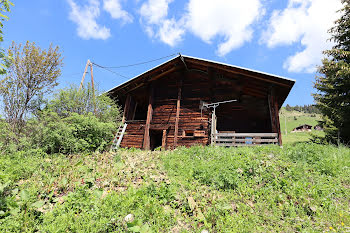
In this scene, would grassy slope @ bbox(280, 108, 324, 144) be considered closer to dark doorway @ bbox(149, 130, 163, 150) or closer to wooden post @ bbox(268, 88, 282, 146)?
wooden post @ bbox(268, 88, 282, 146)

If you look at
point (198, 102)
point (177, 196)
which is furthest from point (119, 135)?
point (177, 196)

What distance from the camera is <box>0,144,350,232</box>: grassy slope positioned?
3514mm

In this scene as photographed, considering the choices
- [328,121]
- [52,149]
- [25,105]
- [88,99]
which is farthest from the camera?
[328,121]

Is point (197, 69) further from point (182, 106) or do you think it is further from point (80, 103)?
point (80, 103)

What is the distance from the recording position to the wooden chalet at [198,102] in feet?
40.2

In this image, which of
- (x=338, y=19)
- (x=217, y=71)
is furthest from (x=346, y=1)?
(x=217, y=71)

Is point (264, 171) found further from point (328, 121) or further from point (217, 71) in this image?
point (328, 121)

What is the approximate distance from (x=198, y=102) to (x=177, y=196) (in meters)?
9.55

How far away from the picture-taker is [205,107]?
12938mm

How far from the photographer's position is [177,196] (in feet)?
14.6

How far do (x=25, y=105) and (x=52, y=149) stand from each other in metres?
3.62

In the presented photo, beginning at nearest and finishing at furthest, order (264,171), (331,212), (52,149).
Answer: (331,212), (264,171), (52,149)

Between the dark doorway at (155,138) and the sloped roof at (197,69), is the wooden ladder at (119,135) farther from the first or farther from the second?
the sloped roof at (197,69)

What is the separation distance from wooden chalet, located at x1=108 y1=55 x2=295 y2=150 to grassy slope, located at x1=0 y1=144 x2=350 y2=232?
19.5ft
